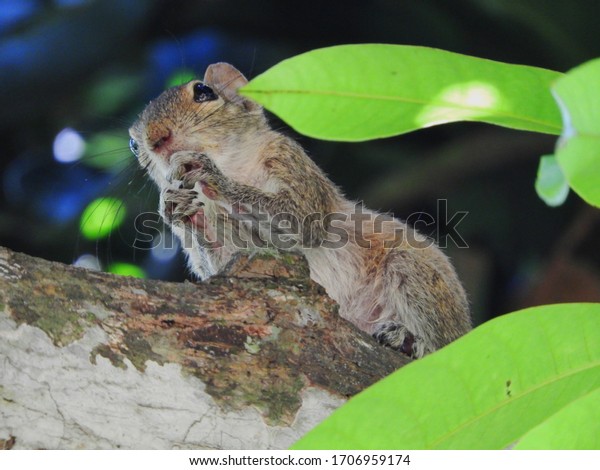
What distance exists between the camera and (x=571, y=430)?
1.43m

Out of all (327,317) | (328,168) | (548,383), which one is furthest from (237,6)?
(548,383)

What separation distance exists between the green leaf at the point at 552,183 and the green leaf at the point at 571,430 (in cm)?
39

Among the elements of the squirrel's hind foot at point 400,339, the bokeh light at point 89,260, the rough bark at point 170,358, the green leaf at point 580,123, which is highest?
the green leaf at point 580,123

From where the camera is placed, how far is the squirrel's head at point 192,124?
13.7 ft

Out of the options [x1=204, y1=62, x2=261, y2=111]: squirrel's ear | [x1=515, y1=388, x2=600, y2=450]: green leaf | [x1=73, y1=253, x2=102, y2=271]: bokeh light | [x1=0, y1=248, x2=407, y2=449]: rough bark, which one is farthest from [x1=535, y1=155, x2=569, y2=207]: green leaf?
[x1=73, y1=253, x2=102, y2=271]: bokeh light

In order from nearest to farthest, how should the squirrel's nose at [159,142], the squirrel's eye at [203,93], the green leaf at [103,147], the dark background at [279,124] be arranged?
the squirrel's nose at [159,142] < the squirrel's eye at [203,93] < the dark background at [279,124] < the green leaf at [103,147]

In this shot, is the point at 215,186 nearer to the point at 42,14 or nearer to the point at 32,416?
the point at 32,416

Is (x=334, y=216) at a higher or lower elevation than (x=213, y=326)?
lower

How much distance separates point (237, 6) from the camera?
5742mm

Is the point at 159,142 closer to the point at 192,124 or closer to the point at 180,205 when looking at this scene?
the point at 192,124

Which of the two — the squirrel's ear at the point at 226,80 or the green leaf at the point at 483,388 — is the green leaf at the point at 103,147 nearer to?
the squirrel's ear at the point at 226,80

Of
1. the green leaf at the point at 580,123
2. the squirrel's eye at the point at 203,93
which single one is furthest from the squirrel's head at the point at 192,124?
the green leaf at the point at 580,123

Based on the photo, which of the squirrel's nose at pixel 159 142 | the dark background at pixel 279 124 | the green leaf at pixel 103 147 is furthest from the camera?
the green leaf at pixel 103 147
